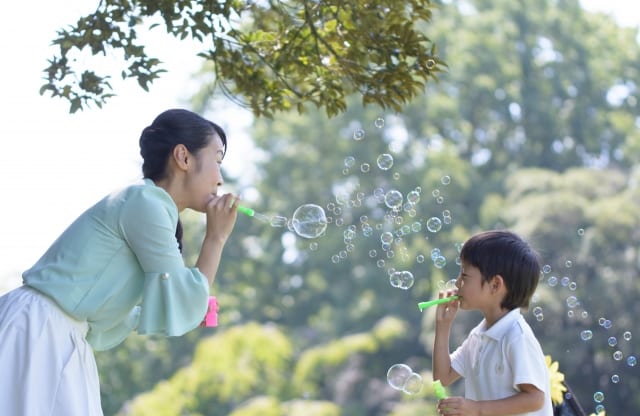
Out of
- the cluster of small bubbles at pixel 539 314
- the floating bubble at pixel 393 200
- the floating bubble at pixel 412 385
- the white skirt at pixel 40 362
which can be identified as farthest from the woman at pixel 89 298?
the floating bubble at pixel 393 200

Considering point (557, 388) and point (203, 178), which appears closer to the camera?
point (203, 178)

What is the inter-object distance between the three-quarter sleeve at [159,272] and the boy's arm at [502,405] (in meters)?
0.81

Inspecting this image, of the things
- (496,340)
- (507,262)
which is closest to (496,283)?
(507,262)

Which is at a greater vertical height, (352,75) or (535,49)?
(535,49)

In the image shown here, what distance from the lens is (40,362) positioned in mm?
2715

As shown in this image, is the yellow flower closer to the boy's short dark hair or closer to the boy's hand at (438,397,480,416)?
the boy's short dark hair

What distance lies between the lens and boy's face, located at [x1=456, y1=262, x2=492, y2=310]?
10.9 feet

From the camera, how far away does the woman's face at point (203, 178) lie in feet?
9.90

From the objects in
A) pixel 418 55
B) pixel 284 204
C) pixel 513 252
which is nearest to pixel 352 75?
pixel 418 55

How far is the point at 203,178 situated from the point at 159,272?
0.36 m

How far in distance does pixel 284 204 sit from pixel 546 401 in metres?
21.8

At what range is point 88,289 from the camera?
2.77 m

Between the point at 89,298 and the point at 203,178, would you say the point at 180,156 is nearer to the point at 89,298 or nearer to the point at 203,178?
the point at 203,178

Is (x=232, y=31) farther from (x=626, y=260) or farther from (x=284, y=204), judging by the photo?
(x=284, y=204)
